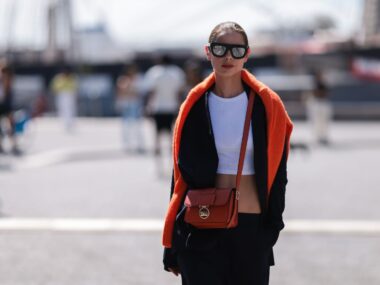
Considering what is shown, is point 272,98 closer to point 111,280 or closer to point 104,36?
point 111,280

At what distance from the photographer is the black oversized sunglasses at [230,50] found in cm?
332

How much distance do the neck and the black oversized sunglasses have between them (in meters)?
0.10

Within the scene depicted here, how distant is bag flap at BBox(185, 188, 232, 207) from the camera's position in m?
3.25

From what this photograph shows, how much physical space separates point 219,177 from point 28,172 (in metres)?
10.2

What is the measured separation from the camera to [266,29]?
113000 millimetres

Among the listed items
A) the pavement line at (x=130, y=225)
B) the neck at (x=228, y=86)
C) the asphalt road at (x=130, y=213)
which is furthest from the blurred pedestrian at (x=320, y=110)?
the neck at (x=228, y=86)

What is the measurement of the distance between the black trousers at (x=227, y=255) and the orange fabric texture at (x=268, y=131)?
0.47ft

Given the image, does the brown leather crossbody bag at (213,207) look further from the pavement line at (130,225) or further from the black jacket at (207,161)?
the pavement line at (130,225)

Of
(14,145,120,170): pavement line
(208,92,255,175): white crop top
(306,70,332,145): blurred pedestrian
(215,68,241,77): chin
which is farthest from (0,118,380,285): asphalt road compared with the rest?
(215,68,241,77): chin

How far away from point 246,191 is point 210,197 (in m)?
0.18

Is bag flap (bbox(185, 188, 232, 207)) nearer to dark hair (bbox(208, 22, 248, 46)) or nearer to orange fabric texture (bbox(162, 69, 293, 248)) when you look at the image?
orange fabric texture (bbox(162, 69, 293, 248))

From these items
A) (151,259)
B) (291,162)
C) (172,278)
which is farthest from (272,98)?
(291,162)

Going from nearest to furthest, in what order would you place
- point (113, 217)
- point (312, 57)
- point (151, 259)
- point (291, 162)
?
point (151, 259), point (113, 217), point (291, 162), point (312, 57)

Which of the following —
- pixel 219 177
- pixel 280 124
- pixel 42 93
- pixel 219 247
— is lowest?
pixel 42 93
